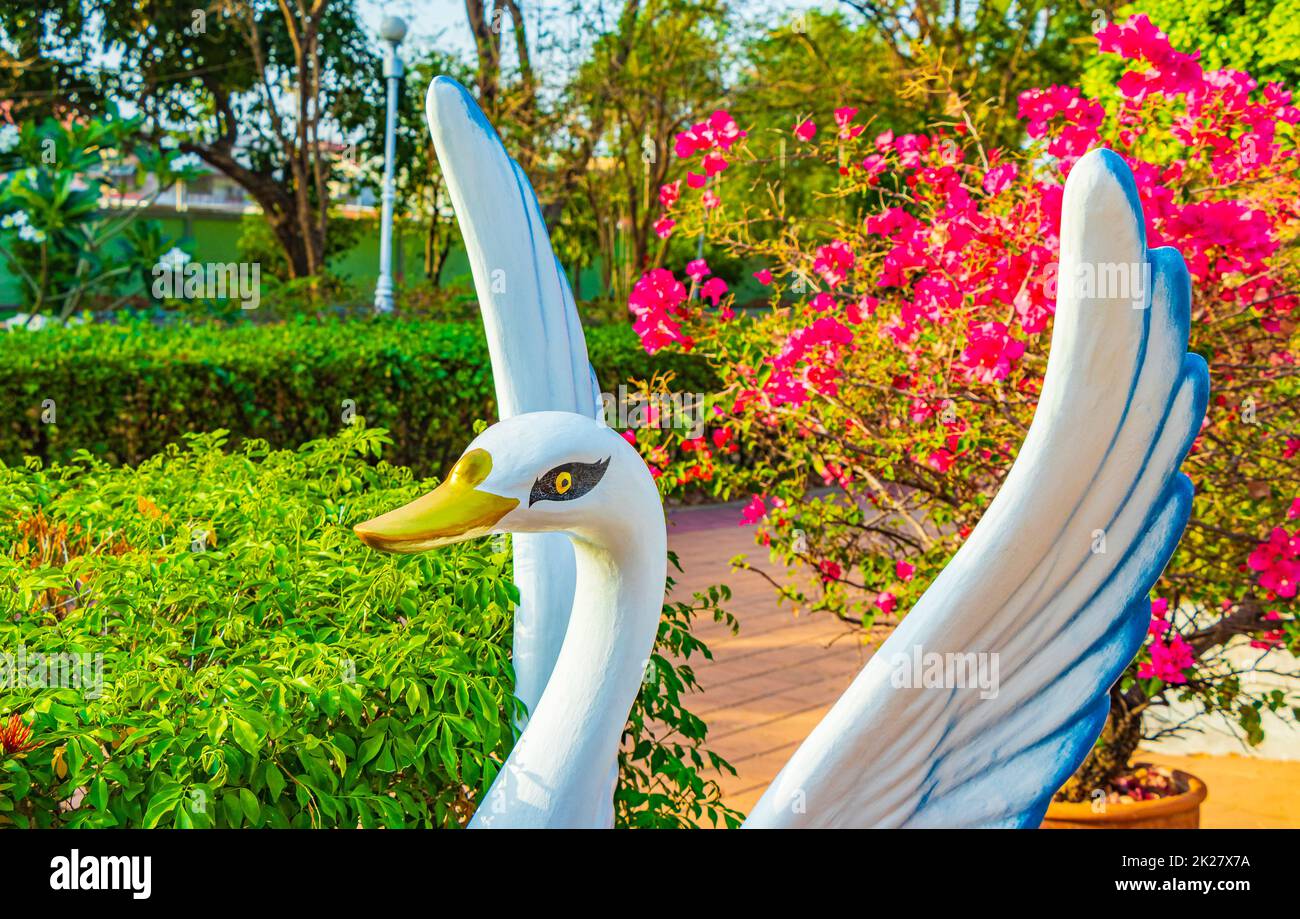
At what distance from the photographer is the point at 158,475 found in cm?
354

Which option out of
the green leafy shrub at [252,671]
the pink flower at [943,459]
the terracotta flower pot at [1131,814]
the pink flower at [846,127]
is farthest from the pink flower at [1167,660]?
the pink flower at [846,127]

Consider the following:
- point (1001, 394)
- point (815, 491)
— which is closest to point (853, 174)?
point (1001, 394)

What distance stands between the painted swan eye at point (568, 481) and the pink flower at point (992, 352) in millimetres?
1643

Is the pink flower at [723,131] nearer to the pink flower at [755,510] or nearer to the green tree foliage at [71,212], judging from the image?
the pink flower at [755,510]

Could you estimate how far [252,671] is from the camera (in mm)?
1957

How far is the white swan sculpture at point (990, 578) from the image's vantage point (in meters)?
1.75

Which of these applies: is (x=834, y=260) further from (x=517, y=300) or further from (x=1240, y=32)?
(x=1240, y=32)

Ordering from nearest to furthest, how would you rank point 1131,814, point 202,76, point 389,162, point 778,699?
point 1131,814
point 778,699
point 389,162
point 202,76

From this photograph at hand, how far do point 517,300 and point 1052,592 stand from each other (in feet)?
3.85

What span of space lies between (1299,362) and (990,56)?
15.4 meters

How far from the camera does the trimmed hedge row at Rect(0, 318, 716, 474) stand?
6605 mm

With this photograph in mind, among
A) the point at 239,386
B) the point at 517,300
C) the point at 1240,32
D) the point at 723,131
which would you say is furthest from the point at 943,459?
the point at 239,386

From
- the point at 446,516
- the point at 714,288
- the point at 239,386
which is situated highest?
the point at 714,288
